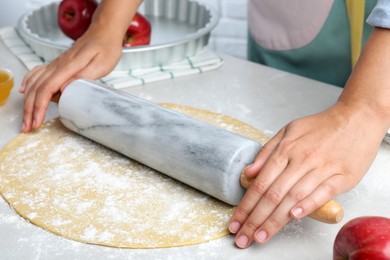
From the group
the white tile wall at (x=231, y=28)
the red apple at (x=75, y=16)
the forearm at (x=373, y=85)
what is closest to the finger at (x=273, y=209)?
the forearm at (x=373, y=85)

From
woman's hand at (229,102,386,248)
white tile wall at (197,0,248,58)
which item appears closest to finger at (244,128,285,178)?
woman's hand at (229,102,386,248)

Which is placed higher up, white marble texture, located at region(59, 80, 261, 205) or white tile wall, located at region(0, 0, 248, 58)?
white marble texture, located at region(59, 80, 261, 205)

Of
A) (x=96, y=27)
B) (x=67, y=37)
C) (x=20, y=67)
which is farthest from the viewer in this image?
(x=67, y=37)

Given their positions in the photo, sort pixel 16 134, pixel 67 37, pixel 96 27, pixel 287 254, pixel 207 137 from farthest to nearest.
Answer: pixel 67 37, pixel 96 27, pixel 16 134, pixel 207 137, pixel 287 254

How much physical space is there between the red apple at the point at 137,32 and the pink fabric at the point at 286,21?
23 cm

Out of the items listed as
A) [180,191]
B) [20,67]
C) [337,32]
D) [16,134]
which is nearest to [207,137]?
[180,191]

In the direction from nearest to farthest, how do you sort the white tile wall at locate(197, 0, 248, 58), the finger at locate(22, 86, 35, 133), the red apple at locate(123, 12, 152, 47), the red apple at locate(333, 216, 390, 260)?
the red apple at locate(333, 216, 390, 260), the finger at locate(22, 86, 35, 133), the red apple at locate(123, 12, 152, 47), the white tile wall at locate(197, 0, 248, 58)

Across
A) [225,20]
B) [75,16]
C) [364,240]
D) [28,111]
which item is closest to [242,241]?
[364,240]

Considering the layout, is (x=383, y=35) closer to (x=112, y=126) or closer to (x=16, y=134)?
(x=112, y=126)

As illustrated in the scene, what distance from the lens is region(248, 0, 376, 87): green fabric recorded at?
49.5 inches

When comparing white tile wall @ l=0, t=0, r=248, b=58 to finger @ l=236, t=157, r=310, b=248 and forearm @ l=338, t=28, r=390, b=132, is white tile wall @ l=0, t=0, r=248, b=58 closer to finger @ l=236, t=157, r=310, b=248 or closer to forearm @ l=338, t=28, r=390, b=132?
forearm @ l=338, t=28, r=390, b=132

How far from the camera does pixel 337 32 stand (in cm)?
127

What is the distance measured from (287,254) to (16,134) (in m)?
0.54

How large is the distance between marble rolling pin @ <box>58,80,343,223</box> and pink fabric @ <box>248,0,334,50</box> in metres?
0.45
